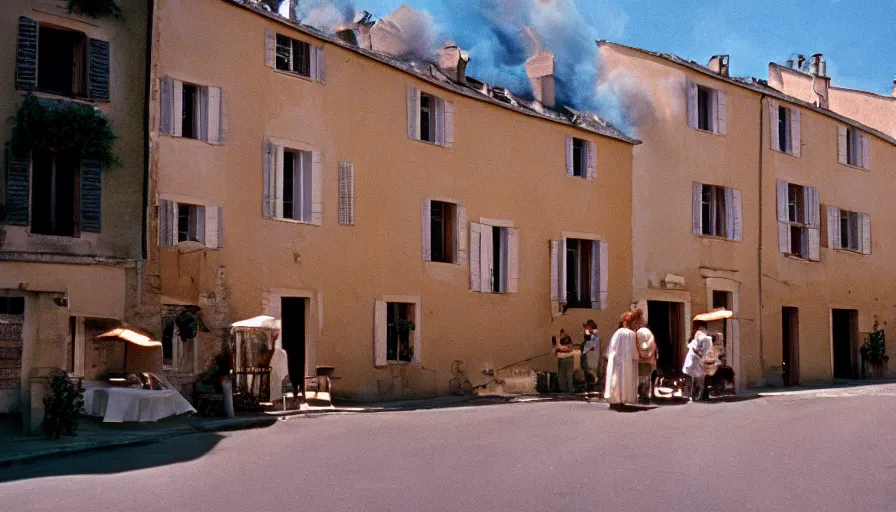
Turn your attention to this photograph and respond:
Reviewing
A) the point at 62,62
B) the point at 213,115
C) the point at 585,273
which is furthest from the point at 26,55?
the point at 585,273

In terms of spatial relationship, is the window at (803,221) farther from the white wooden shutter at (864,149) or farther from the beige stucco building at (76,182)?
the beige stucco building at (76,182)

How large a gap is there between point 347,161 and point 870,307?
19.4 meters

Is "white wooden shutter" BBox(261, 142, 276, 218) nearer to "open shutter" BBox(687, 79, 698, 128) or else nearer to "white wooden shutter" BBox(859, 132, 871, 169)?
"open shutter" BBox(687, 79, 698, 128)

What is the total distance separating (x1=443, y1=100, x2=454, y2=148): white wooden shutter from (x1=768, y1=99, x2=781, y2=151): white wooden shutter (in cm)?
1108

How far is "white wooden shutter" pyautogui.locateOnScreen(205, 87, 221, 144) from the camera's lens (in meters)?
20.7

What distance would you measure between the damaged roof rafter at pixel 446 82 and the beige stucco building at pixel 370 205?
0.05 m

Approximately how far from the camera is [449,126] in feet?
82.3

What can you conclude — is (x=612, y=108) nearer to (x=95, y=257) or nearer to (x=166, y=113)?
(x=166, y=113)

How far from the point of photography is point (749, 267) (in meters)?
31.4

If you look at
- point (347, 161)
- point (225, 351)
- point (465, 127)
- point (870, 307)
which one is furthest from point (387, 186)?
point (870, 307)

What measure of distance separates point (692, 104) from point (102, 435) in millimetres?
18946

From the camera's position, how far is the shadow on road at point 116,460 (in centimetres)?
1222

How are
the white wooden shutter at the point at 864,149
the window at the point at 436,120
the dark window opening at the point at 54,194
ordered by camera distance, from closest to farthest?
the dark window opening at the point at 54,194 → the window at the point at 436,120 → the white wooden shutter at the point at 864,149

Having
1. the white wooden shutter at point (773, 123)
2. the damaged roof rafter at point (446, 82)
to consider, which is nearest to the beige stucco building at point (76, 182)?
the damaged roof rafter at point (446, 82)
